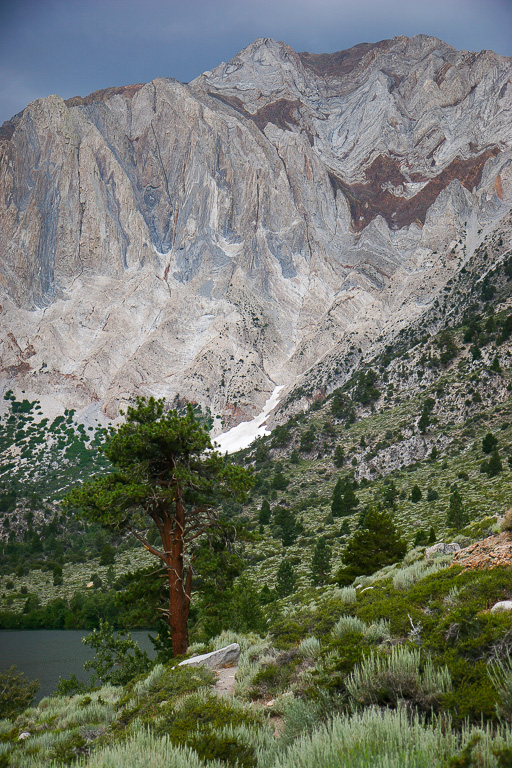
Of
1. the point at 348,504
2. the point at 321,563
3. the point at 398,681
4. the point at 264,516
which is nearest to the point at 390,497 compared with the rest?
the point at 348,504

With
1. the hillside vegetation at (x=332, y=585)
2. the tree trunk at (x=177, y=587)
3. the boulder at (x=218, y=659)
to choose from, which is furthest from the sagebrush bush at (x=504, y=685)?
the tree trunk at (x=177, y=587)

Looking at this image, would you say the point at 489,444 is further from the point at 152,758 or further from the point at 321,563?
the point at 152,758

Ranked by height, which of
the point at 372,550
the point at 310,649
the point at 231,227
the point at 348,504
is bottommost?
the point at 348,504

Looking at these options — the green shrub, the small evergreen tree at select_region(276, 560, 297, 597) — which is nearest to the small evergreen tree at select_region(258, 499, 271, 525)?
the small evergreen tree at select_region(276, 560, 297, 597)

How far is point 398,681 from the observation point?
483 centimetres

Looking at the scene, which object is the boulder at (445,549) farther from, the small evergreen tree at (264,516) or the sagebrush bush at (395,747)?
the small evergreen tree at (264,516)

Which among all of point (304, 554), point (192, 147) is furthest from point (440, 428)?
point (192, 147)

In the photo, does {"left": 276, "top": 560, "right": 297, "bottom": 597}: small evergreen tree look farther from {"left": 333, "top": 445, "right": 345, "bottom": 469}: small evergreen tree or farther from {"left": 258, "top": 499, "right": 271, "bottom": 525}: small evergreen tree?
{"left": 333, "top": 445, "right": 345, "bottom": 469}: small evergreen tree

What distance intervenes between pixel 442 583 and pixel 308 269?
A: 136193 millimetres

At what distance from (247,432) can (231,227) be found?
64.5 m

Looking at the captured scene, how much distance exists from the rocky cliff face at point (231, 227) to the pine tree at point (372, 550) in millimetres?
80390

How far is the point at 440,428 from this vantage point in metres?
65.1

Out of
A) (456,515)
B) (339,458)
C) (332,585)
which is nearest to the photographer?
(332,585)

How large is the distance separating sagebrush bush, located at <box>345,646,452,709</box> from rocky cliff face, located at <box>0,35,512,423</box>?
9779 cm
